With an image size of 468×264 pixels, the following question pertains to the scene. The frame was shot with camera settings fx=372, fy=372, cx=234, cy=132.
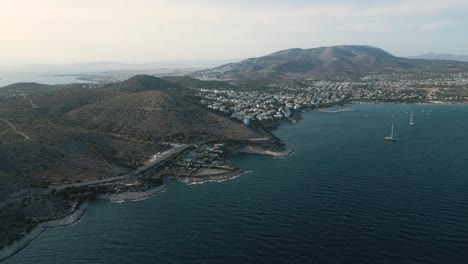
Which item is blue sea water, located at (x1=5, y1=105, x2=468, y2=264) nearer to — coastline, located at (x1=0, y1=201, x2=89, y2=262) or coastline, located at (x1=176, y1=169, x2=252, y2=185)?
coastline, located at (x1=0, y1=201, x2=89, y2=262)

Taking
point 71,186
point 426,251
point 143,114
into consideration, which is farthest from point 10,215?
point 143,114

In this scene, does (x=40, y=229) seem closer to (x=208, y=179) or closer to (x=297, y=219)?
(x=208, y=179)

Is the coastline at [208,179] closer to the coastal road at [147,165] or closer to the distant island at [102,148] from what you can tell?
the distant island at [102,148]

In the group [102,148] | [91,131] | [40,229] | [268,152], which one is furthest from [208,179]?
[91,131]

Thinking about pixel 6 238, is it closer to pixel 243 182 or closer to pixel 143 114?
pixel 243 182

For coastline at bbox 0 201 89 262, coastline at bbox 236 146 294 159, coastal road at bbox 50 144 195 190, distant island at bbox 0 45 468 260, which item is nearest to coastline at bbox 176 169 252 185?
distant island at bbox 0 45 468 260

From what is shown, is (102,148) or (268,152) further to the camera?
(268,152)
